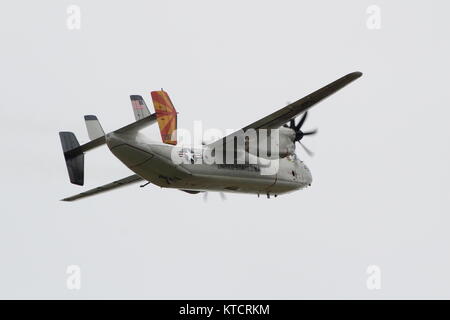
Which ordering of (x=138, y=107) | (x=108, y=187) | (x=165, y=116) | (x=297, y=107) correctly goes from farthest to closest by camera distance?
(x=108, y=187), (x=138, y=107), (x=297, y=107), (x=165, y=116)

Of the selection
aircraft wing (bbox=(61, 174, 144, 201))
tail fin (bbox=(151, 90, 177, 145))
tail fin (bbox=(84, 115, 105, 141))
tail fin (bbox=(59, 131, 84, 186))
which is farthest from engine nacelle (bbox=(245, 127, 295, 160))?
tail fin (bbox=(59, 131, 84, 186))

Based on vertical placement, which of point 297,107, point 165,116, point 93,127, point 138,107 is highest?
point 138,107

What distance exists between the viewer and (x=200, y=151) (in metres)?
41.2

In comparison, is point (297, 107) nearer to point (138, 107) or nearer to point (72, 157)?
point (138, 107)

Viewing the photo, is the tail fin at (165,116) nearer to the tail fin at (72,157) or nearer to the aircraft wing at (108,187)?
the tail fin at (72,157)

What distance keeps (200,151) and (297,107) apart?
464 cm

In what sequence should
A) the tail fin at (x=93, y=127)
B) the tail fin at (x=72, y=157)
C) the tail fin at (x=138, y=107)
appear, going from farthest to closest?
1. the tail fin at (x=138, y=107)
2. the tail fin at (x=72, y=157)
3. the tail fin at (x=93, y=127)

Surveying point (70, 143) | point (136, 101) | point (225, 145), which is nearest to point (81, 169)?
point (70, 143)

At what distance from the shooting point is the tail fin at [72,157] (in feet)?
134

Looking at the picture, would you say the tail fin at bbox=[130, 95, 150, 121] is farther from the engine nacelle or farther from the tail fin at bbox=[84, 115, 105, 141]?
the engine nacelle

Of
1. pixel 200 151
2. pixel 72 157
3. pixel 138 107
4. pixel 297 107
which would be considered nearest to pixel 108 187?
pixel 72 157

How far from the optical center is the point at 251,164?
4366 centimetres

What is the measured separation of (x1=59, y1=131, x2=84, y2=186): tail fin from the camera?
134 feet

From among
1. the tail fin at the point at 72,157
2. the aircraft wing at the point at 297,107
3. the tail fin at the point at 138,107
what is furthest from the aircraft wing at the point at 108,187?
the aircraft wing at the point at 297,107
